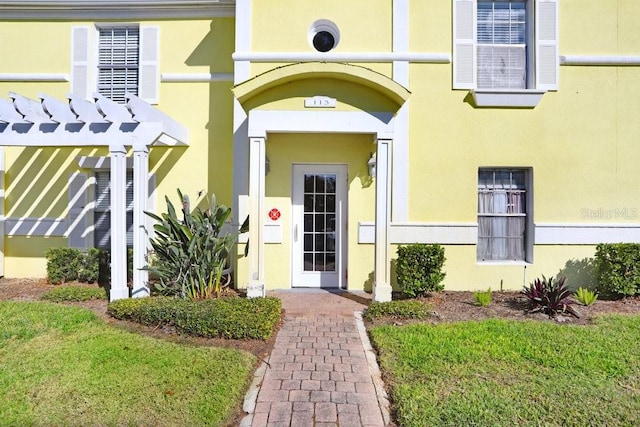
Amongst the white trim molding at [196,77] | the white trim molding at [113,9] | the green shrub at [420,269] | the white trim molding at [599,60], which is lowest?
the green shrub at [420,269]

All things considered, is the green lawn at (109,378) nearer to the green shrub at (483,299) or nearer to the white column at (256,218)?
the white column at (256,218)

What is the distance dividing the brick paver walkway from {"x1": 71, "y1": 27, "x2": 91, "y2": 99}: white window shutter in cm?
624

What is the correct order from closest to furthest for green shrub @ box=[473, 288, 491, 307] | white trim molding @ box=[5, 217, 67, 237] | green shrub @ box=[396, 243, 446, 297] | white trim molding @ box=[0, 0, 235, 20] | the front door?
green shrub @ box=[473, 288, 491, 307] → green shrub @ box=[396, 243, 446, 297] → the front door → white trim molding @ box=[0, 0, 235, 20] → white trim molding @ box=[5, 217, 67, 237]

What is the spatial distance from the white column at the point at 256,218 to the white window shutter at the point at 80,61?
412cm

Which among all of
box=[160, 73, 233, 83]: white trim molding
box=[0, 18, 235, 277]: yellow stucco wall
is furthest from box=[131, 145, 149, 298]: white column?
box=[160, 73, 233, 83]: white trim molding

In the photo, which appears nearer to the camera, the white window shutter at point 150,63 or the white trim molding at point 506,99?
the white trim molding at point 506,99

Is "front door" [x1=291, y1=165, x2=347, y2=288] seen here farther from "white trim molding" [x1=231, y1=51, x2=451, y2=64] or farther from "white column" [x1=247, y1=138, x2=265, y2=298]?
"white trim molding" [x1=231, y1=51, x2=451, y2=64]

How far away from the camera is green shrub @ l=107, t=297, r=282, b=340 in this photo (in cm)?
484

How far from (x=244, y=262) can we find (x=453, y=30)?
585 cm

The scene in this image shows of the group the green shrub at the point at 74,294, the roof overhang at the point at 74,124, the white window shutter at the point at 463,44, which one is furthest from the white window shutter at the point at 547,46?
A: the green shrub at the point at 74,294

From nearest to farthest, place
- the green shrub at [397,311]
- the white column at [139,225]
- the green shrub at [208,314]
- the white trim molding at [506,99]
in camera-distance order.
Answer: the green shrub at [208,314], the green shrub at [397,311], the white column at [139,225], the white trim molding at [506,99]

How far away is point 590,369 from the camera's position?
3.98 metres

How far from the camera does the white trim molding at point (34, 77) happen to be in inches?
309

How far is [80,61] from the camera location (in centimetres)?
787
